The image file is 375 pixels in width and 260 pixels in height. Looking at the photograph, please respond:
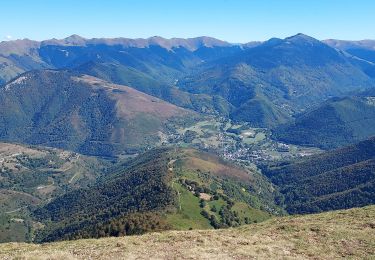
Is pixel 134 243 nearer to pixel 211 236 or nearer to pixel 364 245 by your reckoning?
pixel 211 236

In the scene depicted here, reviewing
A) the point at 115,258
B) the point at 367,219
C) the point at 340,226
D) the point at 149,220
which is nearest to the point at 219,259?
the point at 115,258

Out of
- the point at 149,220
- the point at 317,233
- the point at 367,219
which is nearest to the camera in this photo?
the point at 317,233

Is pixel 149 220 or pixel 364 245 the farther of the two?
pixel 149 220

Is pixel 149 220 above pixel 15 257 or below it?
below

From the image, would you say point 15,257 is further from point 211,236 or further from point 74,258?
point 211,236

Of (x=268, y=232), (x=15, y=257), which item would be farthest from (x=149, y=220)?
(x=15, y=257)

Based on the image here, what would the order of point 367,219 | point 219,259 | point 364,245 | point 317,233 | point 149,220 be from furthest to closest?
point 149,220
point 367,219
point 317,233
point 364,245
point 219,259
